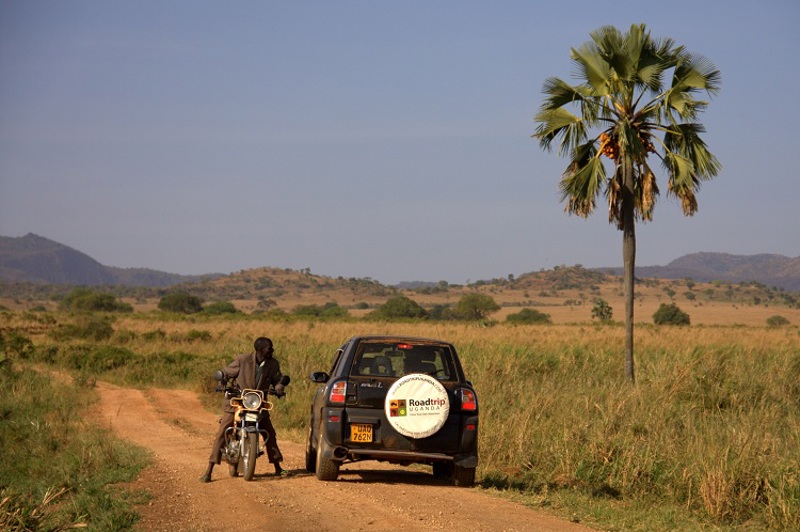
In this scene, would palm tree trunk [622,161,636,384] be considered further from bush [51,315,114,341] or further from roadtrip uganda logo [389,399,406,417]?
bush [51,315,114,341]

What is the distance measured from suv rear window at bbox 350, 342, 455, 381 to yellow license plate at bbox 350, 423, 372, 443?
70cm

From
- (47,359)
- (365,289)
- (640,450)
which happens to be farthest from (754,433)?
(365,289)

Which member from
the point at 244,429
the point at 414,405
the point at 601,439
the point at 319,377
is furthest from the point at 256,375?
the point at 601,439

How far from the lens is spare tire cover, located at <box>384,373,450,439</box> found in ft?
36.4

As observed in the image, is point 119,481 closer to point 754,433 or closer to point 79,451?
point 79,451

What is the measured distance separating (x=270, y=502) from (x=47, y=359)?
25.4 metres

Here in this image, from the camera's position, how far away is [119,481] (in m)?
12.2

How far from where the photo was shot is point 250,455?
466 inches

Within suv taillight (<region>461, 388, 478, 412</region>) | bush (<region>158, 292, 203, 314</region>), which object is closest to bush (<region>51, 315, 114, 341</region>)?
suv taillight (<region>461, 388, 478, 412</region>)

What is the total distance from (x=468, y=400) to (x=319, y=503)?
2.22m

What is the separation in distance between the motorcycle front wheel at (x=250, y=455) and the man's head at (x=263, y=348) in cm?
95

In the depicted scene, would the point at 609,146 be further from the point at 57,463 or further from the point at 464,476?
the point at 57,463

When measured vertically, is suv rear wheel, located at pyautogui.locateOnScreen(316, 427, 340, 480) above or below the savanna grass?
above

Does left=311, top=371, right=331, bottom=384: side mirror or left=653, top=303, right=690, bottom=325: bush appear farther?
left=653, top=303, right=690, bottom=325: bush
